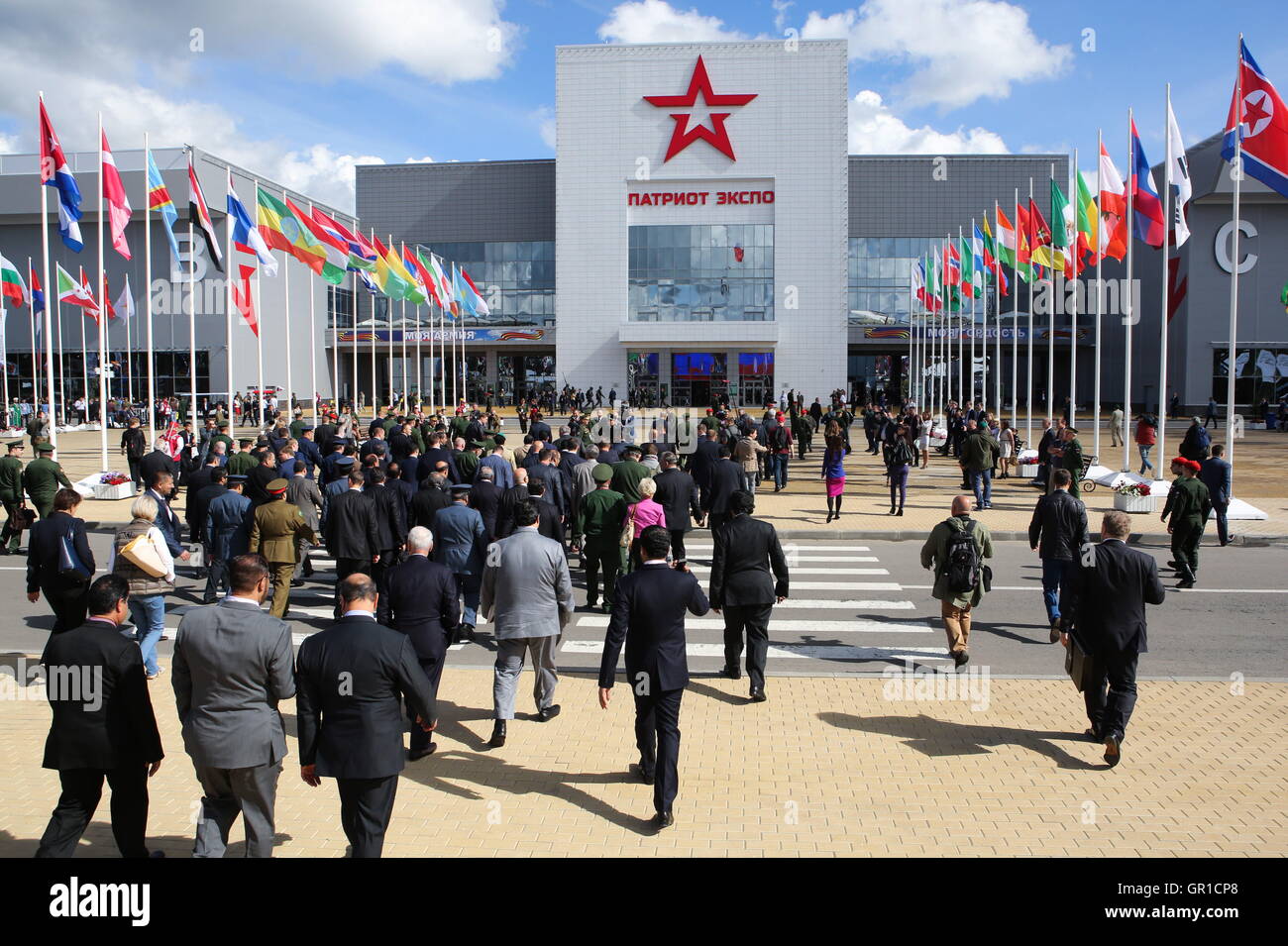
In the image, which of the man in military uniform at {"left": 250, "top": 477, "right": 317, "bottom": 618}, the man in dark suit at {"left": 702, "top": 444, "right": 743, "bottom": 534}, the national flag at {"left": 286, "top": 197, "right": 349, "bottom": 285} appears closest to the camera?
the man in military uniform at {"left": 250, "top": 477, "right": 317, "bottom": 618}

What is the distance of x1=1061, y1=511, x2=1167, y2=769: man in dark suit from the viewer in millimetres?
7309

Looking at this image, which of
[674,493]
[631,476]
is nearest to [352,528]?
[631,476]

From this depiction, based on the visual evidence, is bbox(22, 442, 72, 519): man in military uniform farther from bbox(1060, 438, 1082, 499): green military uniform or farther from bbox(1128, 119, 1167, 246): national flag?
bbox(1128, 119, 1167, 246): national flag

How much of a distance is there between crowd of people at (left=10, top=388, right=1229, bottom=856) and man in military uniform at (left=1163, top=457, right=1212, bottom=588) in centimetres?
3

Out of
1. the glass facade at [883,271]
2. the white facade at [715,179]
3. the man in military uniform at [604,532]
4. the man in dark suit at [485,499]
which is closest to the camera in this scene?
the man in military uniform at [604,532]

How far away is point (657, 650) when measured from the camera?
646 centimetres

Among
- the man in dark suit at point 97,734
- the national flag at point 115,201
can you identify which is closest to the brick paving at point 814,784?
the man in dark suit at point 97,734

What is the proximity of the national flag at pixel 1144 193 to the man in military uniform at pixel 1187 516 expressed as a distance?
34.0 ft

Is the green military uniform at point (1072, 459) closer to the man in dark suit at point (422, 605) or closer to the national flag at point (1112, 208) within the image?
the national flag at point (1112, 208)

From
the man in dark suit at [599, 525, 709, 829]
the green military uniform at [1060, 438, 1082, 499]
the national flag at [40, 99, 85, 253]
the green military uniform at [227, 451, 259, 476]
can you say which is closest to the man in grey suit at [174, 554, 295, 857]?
the man in dark suit at [599, 525, 709, 829]

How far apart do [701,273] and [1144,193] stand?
1594 inches

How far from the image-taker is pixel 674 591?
659cm

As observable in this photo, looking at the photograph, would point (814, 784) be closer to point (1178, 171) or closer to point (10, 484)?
point (10, 484)

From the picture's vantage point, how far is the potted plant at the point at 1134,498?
21125mm
